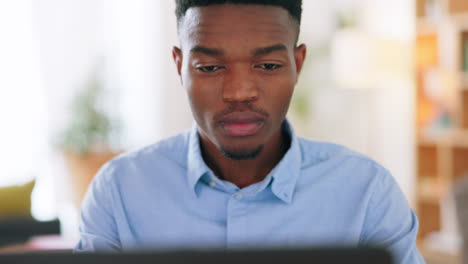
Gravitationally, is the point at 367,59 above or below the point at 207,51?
below

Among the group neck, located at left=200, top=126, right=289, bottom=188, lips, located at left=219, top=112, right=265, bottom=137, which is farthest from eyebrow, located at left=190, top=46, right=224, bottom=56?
neck, located at left=200, top=126, right=289, bottom=188

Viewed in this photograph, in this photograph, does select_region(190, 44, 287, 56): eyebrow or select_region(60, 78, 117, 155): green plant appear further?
select_region(60, 78, 117, 155): green plant

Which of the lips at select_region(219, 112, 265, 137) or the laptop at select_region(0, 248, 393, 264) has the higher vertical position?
the laptop at select_region(0, 248, 393, 264)

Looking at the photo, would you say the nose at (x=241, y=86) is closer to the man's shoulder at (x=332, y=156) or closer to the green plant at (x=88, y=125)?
the man's shoulder at (x=332, y=156)

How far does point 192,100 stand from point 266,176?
22 cm

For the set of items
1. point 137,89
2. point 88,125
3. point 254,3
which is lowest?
point 88,125

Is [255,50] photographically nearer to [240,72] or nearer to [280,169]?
[240,72]

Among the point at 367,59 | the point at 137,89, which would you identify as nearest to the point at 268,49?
the point at 367,59

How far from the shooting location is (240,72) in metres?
0.89

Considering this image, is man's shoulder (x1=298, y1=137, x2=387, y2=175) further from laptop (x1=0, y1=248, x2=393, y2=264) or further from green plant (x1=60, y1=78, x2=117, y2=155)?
green plant (x1=60, y1=78, x2=117, y2=155)

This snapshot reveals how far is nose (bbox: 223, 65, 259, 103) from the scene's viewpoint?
0.89m

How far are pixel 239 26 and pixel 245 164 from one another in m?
0.28

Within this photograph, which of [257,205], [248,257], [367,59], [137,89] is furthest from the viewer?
[137,89]

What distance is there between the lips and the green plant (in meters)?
2.66
